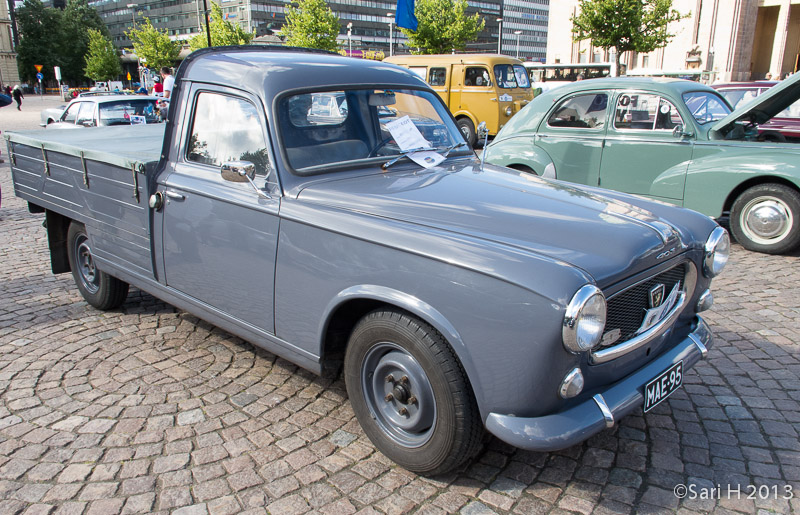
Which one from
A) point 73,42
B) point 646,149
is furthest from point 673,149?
point 73,42

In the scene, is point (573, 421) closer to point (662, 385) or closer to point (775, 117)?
point (662, 385)

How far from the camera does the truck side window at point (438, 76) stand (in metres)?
16.9

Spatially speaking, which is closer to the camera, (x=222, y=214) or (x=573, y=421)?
(x=573, y=421)

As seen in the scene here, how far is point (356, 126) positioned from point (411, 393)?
162 cm

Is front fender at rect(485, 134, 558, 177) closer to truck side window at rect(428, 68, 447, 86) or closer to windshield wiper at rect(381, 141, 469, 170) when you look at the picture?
windshield wiper at rect(381, 141, 469, 170)

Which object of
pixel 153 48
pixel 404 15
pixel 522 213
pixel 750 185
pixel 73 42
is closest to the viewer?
pixel 522 213

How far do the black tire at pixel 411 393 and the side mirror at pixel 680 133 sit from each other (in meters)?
5.36

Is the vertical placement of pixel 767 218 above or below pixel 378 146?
below

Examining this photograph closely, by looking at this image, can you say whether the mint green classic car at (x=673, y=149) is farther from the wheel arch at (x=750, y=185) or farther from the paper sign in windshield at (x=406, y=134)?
the paper sign in windshield at (x=406, y=134)

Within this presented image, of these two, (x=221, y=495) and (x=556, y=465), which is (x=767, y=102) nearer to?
(x=556, y=465)

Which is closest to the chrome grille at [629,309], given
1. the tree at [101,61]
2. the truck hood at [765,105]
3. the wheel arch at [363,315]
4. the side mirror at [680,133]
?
the wheel arch at [363,315]

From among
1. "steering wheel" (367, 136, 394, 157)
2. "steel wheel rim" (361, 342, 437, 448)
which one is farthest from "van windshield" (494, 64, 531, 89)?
"steel wheel rim" (361, 342, 437, 448)

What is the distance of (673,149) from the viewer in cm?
666

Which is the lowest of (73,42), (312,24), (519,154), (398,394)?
(398,394)
